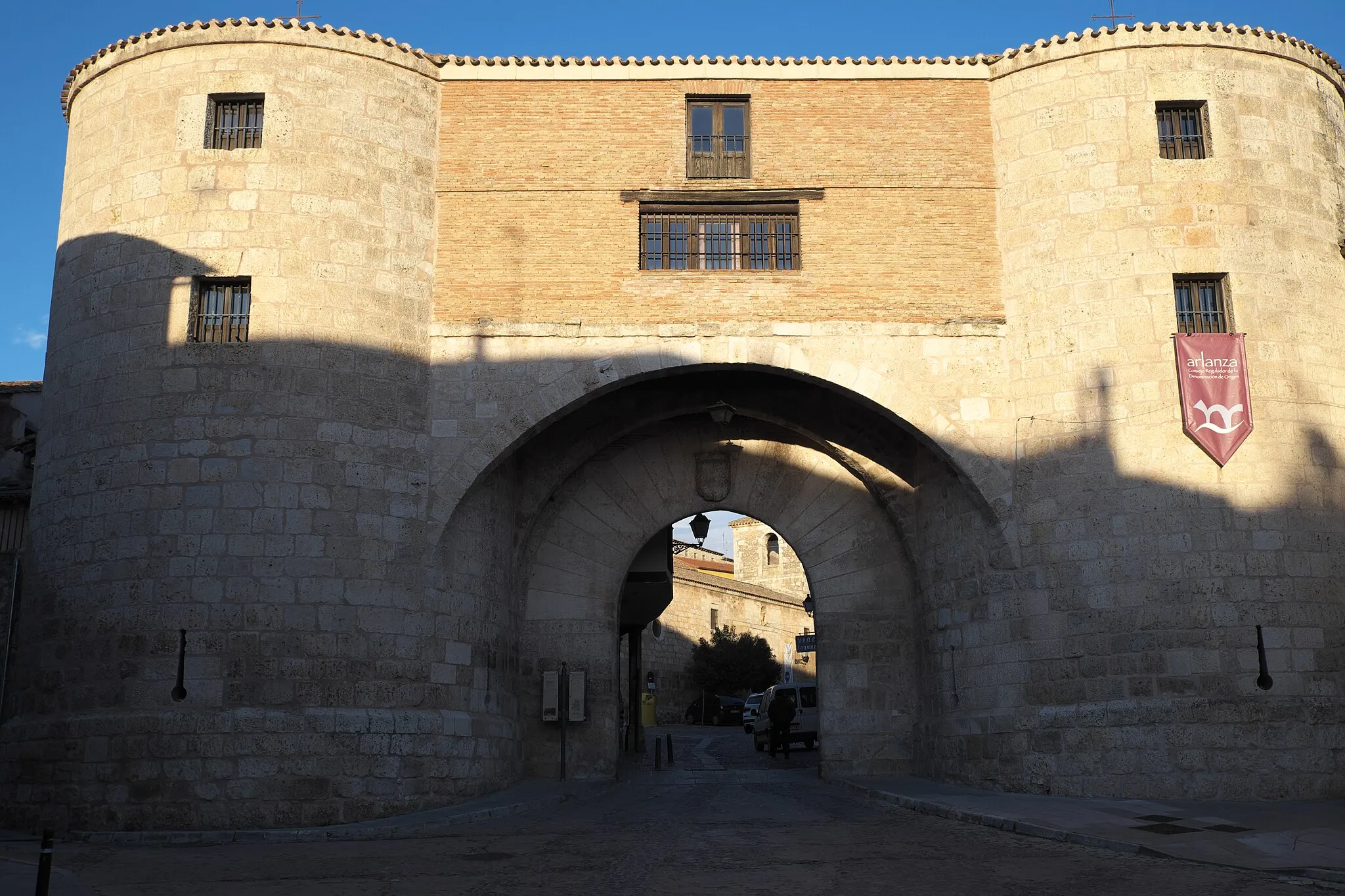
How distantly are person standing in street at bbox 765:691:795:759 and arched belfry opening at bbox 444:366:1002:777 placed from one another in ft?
18.9

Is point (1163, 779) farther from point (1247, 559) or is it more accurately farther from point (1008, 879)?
point (1008, 879)

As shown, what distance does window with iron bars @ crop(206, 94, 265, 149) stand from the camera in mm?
16016

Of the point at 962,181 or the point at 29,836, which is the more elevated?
the point at 962,181

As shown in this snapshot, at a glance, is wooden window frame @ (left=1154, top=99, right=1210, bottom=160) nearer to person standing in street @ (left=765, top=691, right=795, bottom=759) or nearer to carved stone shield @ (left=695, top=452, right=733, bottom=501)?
carved stone shield @ (left=695, top=452, right=733, bottom=501)

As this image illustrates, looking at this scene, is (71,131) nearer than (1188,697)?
No

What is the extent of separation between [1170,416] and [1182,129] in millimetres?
3870

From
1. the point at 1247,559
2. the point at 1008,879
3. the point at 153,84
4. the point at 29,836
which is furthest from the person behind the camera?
the point at 153,84

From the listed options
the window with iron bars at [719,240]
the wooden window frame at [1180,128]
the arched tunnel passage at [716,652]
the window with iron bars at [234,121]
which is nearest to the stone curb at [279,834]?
the window with iron bars at [719,240]

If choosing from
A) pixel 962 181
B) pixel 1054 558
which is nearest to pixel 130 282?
pixel 962 181

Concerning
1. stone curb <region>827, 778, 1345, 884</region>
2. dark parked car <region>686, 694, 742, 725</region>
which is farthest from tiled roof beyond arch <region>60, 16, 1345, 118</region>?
dark parked car <region>686, 694, 742, 725</region>

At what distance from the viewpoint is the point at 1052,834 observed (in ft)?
37.5

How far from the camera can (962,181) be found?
1703 cm

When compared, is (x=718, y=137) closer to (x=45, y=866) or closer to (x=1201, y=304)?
(x=1201, y=304)

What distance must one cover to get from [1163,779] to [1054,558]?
2.78 meters
